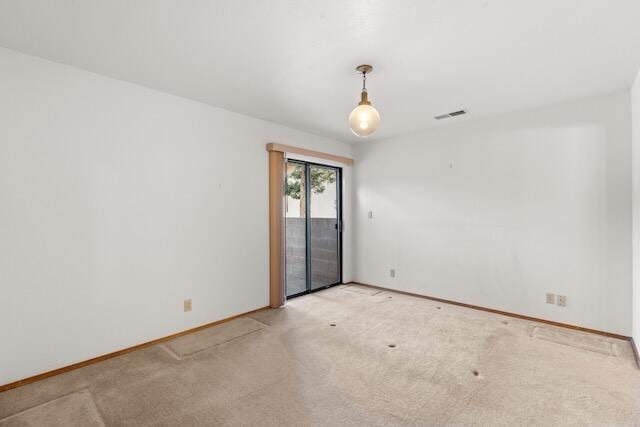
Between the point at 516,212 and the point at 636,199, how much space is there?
106 centimetres

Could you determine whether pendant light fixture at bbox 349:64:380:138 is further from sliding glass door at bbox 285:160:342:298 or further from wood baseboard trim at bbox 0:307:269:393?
wood baseboard trim at bbox 0:307:269:393

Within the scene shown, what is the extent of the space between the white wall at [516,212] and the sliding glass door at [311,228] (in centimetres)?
65

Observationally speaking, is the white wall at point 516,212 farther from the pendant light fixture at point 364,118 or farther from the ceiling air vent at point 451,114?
the pendant light fixture at point 364,118

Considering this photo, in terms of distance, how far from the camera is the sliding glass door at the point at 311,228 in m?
4.77

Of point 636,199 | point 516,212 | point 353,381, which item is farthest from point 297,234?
point 636,199

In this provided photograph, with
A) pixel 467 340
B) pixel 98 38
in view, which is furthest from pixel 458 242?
pixel 98 38

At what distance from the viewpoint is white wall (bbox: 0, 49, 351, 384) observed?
7.76 ft

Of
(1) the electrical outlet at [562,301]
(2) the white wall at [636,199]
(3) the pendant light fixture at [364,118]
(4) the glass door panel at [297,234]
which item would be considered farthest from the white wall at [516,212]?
(3) the pendant light fixture at [364,118]

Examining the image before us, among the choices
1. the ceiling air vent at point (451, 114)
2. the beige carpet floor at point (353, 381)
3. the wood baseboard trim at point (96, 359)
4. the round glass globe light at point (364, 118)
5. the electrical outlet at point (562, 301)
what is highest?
the ceiling air vent at point (451, 114)

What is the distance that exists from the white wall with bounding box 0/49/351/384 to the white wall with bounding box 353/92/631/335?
2.37 meters

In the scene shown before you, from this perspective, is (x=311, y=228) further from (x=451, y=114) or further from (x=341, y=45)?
(x=341, y=45)

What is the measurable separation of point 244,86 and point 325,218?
8.72 feet

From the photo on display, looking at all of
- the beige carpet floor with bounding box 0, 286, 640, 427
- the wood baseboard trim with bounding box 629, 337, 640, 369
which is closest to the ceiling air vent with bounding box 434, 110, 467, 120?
the beige carpet floor with bounding box 0, 286, 640, 427

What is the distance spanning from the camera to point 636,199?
9.39 ft
